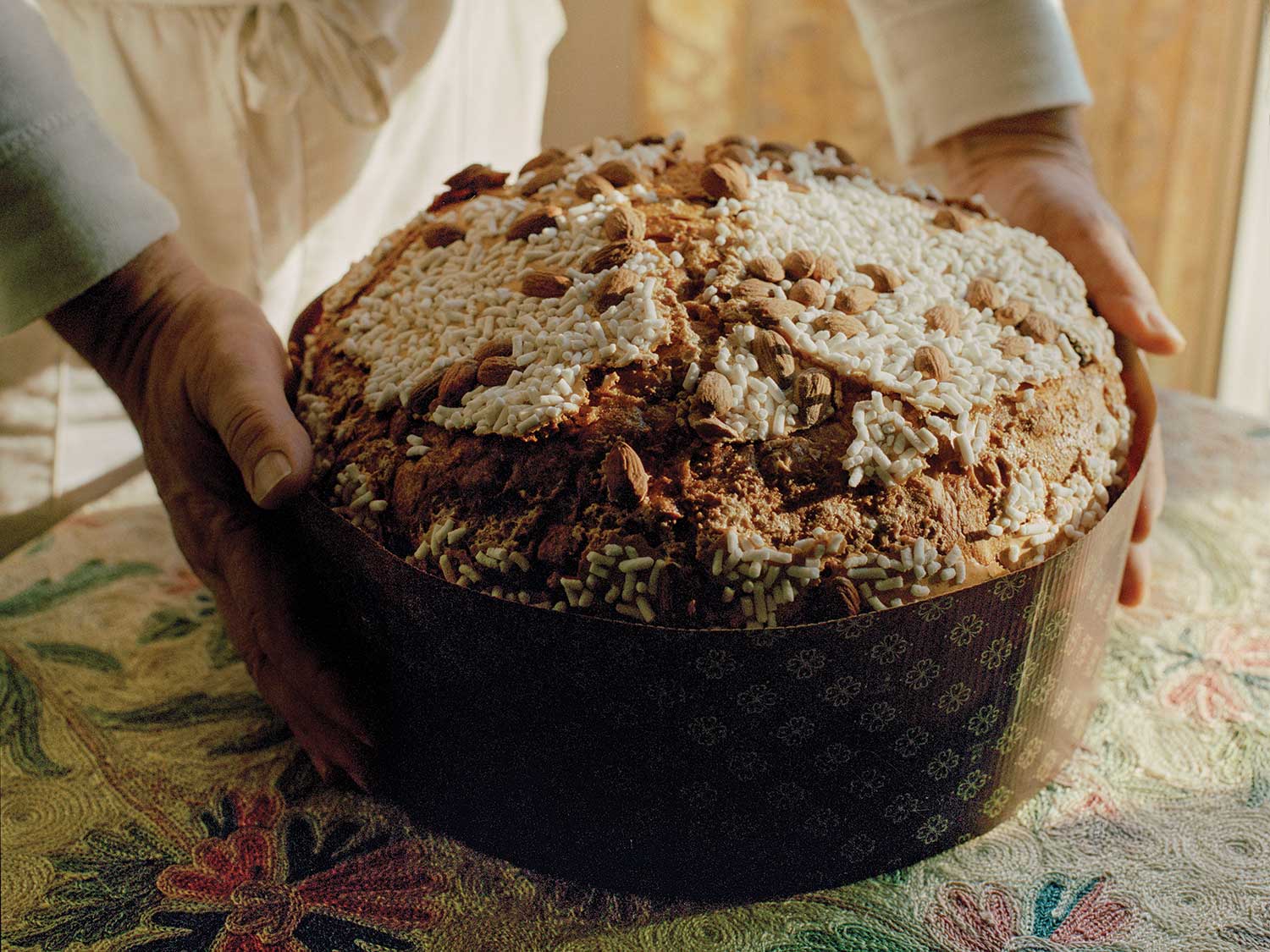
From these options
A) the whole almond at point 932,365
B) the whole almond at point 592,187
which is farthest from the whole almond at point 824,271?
the whole almond at point 592,187

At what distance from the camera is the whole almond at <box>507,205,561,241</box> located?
995mm

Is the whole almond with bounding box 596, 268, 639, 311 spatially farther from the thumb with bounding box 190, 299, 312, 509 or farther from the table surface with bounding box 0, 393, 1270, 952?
the table surface with bounding box 0, 393, 1270, 952

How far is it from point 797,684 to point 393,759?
37cm

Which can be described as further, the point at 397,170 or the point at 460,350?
the point at 397,170

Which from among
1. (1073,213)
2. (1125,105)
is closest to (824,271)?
(1073,213)

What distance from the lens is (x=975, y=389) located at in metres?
0.88

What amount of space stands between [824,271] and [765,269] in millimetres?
51

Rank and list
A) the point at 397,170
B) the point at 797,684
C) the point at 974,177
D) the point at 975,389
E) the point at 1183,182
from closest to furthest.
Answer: the point at 797,684, the point at 975,389, the point at 974,177, the point at 397,170, the point at 1183,182

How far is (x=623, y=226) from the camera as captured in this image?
3.14 feet

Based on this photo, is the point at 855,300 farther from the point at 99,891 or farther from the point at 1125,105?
the point at 1125,105

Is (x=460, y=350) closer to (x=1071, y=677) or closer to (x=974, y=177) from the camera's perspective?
(x=1071, y=677)

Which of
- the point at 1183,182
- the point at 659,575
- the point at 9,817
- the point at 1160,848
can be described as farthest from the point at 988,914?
the point at 1183,182

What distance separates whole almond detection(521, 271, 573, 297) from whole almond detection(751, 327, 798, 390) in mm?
171

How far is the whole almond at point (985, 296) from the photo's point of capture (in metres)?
0.96
